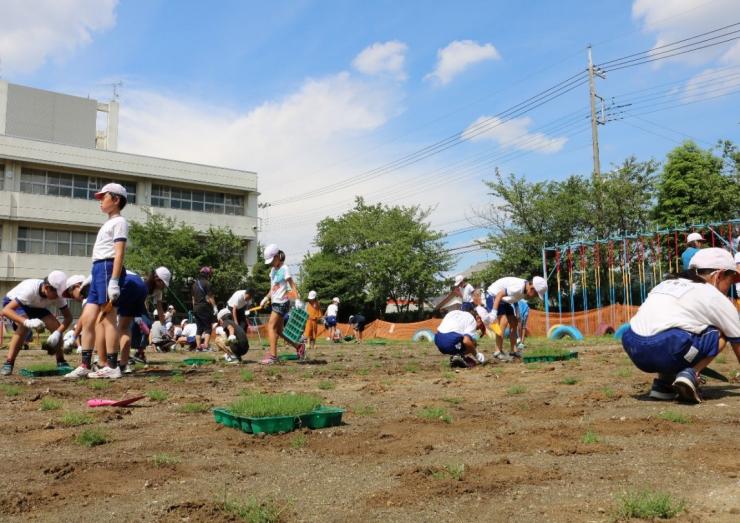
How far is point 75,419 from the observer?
5.20m

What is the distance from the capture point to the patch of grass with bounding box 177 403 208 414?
19.2 feet

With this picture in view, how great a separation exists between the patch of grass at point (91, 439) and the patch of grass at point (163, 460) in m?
0.64

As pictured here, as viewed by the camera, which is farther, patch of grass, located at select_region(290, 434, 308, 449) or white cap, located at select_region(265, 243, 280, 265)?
white cap, located at select_region(265, 243, 280, 265)

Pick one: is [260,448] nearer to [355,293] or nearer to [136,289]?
[136,289]

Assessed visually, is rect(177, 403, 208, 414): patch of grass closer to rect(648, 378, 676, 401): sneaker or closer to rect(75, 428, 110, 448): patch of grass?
rect(75, 428, 110, 448): patch of grass

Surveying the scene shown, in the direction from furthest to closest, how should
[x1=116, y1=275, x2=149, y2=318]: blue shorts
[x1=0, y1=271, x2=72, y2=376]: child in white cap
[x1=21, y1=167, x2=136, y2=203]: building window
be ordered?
[x1=21, y1=167, x2=136, y2=203]: building window < [x1=0, y1=271, x2=72, y2=376]: child in white cap < [x1=116, y1=275, x2=149, y2=318]: blue shorts

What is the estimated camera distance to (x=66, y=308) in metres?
10.6

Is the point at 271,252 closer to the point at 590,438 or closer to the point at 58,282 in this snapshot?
the point at 58,282

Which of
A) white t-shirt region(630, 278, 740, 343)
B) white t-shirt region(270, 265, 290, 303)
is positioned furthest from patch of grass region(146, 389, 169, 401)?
white t-shirt region(630, 278, 740, 343)

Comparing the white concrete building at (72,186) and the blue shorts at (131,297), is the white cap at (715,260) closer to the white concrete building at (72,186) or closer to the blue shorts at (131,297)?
the blue shorts at (131,297)

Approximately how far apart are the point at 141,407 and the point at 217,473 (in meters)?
2.83

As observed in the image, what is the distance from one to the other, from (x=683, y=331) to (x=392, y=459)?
3040mm

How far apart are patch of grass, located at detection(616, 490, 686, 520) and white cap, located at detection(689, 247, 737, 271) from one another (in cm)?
384

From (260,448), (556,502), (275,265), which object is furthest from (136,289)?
(556,502)
